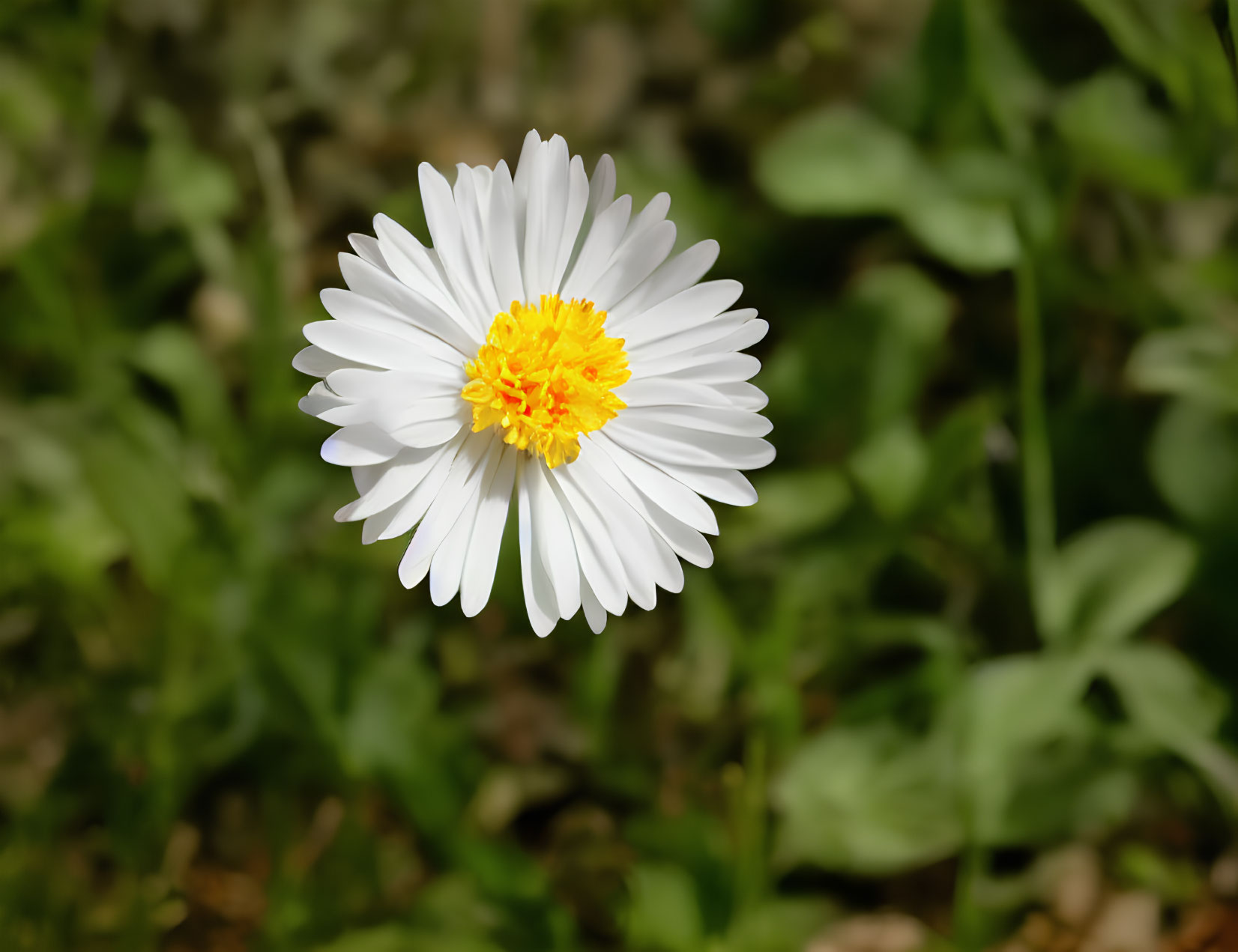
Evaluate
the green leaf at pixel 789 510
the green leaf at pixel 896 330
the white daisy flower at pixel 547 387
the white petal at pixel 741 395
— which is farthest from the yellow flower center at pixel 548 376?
the green leaf at pixel 896 330

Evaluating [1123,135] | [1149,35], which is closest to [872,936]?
[1123,135]

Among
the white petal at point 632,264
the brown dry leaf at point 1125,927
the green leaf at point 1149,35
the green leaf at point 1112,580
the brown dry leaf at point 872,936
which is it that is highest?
the green leaf at point 1149,35

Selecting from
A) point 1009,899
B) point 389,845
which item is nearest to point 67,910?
point 389,845

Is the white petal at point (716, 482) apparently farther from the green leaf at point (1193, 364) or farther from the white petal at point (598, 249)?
the green leaf at point (1193, 364)

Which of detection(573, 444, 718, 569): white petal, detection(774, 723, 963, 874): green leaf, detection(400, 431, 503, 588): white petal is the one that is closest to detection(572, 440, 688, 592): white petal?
detection(573, 444, 718, 569): white petal

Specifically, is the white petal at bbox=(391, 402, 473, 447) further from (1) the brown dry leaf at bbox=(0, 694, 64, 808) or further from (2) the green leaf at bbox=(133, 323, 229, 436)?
(1) the brown dry leaf at bbox=(0, 694, 64, 808)

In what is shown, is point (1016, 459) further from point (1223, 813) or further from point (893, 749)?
point (1223, 813)

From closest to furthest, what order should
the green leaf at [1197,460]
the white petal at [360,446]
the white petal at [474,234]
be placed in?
the white petal at [360,446], the white petal at [474,234], the green leaf at [1197,460]
